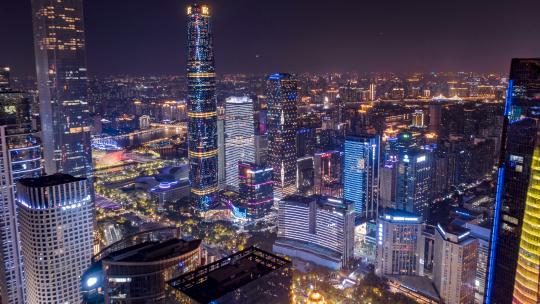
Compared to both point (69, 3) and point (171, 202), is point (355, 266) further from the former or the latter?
point (69, 3)

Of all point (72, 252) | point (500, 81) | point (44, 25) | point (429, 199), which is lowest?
point (429, 199)

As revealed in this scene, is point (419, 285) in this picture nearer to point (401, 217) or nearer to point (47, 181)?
point (401, 217)

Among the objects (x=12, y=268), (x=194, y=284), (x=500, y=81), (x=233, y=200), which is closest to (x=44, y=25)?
(x=12, y=268)

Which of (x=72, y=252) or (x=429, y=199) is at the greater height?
(x=72, y=252)

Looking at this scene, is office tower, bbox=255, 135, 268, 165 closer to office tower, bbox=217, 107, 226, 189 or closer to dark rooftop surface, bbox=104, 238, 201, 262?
office tower, bbox=217, 107, 226, 189

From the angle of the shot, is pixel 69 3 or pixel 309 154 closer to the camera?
pixel 69 3

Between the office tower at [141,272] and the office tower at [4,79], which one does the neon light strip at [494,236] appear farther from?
the office tower at [4,79]
